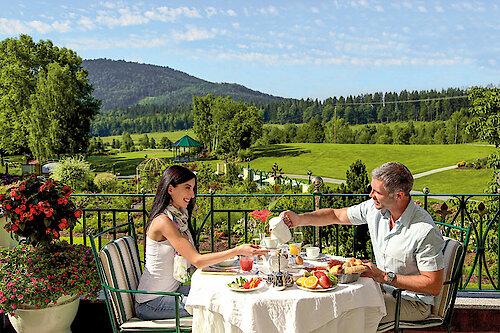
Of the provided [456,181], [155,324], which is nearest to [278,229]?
[155,324]

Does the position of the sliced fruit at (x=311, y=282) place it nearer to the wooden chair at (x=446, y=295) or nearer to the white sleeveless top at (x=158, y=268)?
the wooden chair at (x=446, y=295)

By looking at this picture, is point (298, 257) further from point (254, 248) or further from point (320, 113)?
point (320, 113)

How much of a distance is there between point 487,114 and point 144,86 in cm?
17465

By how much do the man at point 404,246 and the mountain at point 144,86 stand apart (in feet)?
499

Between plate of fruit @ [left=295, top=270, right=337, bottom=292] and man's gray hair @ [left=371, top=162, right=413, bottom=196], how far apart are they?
604mm

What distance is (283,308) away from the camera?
191cm

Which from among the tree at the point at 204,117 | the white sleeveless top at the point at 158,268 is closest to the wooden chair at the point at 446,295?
the white sleeveless top at the point at 158,268

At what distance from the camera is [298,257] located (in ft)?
7.82

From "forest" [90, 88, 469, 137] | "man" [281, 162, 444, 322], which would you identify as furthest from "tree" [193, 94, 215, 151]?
"man" [281, 162, 444, 322]

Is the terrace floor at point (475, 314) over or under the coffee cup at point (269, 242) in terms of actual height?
under

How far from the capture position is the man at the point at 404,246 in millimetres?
2168

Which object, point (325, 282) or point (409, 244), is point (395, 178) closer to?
point (409, 244)

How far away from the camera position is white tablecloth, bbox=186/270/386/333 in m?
1.90

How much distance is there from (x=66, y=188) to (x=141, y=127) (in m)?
96.3
